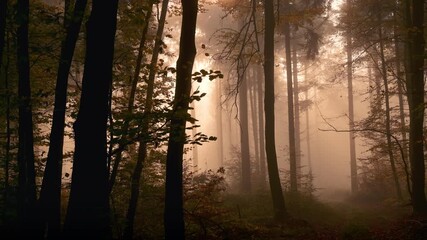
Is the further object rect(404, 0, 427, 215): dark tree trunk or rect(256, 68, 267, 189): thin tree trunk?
rect(256, 68, 267, 189): thin tree trunk

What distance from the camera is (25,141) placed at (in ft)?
28.1

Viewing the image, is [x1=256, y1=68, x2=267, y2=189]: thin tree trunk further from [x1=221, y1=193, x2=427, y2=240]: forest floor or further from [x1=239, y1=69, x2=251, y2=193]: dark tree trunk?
[x1=221, y1=193, x2=427, y2=240]: forest floor

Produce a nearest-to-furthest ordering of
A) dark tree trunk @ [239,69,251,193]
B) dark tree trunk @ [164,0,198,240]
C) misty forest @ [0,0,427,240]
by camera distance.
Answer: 1. misty forest @ [0,0,427,240]
2. dark tree trunk @ [164,0,198,240]
3. dark tree trunk @ [239,69,251,193]

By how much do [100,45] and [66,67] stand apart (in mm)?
2722

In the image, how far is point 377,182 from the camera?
852 inches

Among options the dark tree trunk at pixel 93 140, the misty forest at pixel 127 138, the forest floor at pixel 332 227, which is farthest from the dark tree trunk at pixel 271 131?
the dark tree trunk at pixel 93 140

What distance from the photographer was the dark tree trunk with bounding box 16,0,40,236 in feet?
26.4

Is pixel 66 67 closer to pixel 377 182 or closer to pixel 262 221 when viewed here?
pixel 262 221

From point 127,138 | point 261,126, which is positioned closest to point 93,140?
point 127,138

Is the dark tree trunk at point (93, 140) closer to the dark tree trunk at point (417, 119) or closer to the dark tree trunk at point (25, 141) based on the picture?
the dark tree trunk at point (25, 141)

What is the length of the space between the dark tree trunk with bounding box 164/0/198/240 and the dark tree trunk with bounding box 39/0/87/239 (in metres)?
2.29

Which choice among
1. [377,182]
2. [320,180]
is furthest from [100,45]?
[320,180]

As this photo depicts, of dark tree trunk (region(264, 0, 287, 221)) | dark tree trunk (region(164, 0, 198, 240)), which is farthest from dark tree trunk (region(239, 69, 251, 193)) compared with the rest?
dark tree trunk (region(164, 0, 198, 240))

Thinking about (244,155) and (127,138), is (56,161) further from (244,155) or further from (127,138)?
(244,155)
